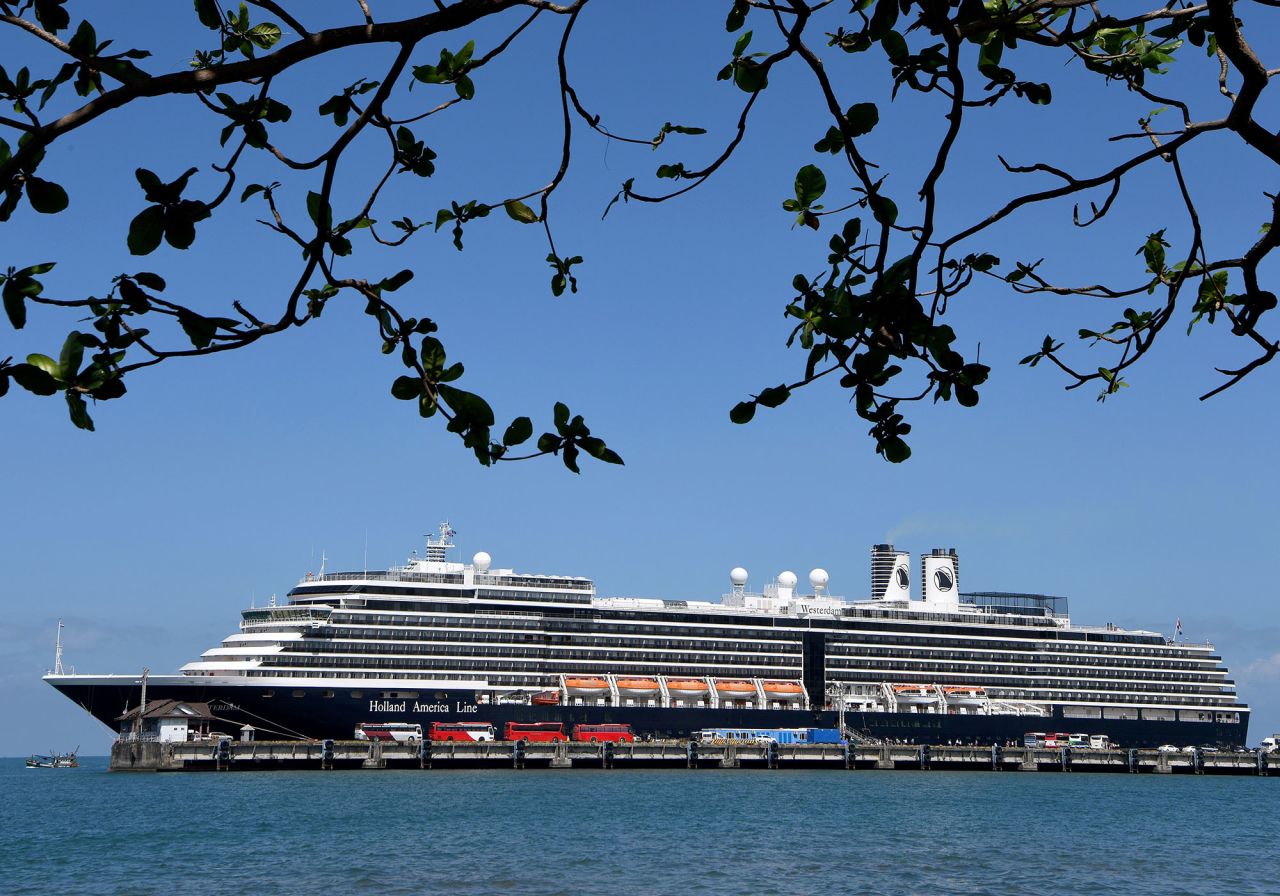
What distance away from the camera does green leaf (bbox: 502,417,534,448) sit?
12.0 feet

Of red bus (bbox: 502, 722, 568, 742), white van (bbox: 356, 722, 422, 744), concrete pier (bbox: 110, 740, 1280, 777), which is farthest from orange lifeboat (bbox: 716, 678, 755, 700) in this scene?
white van (bbox: 356, 722, 422, 744)

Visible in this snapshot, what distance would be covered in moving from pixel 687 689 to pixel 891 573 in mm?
21699

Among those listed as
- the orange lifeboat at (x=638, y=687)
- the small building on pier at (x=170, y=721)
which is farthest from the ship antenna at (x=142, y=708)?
the orange lifeboat at (x=638, y=687)

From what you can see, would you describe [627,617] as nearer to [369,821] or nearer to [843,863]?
[369,821]

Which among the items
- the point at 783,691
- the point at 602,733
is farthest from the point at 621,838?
the point at 783,691

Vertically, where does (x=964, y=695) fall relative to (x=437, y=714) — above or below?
above

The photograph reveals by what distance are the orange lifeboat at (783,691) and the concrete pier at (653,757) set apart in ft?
18.1

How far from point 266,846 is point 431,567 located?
44.9m

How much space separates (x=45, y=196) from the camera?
3.42 metres

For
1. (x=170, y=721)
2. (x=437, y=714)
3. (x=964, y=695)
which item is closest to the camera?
(x=170, y=721)

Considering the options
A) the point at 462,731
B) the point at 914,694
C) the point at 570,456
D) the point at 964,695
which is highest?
the point at 570,456

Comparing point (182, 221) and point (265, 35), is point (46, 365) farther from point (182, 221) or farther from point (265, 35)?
point (265, 35)

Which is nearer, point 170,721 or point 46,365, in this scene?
point 46,365

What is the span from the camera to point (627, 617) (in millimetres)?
82750
